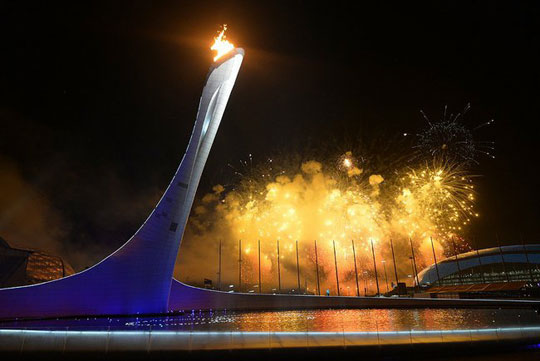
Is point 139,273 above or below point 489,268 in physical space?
below

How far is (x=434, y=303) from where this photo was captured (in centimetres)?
2631

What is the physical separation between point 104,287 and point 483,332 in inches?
751

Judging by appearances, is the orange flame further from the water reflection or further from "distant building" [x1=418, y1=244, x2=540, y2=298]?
"distant building" [x1=418, y1=244, x2=540, y2=298]

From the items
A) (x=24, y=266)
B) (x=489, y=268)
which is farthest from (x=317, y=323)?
(x=489, y=268)

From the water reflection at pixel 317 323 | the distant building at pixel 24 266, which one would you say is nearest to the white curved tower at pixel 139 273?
the water reflection at pixel 317 323

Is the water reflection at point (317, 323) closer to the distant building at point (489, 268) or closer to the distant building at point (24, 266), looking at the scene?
the distant building at point (24, 266)

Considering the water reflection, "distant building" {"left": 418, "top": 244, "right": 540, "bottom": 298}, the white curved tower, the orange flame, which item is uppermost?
the orange flame

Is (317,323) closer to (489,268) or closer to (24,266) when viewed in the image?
(24,266)

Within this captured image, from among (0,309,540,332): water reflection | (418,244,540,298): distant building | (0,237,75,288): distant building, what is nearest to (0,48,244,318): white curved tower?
(0,309,540,332): water reflection

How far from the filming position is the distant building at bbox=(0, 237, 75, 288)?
4153 cm

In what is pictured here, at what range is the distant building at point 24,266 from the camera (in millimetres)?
41531

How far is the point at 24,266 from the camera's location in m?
44.0

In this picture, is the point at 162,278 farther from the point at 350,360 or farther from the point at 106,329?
the point at 350,360

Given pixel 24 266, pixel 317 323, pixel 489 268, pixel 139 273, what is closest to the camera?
pixel 317 323
